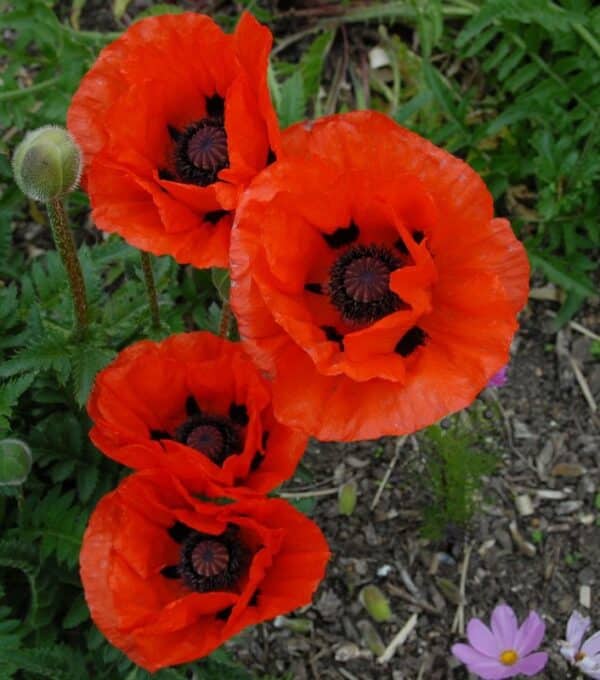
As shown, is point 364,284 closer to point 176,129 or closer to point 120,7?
point 176,129

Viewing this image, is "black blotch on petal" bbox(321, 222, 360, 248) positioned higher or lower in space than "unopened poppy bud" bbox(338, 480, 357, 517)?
higher

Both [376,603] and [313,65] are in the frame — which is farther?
[313,65]

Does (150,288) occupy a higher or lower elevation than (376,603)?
higher

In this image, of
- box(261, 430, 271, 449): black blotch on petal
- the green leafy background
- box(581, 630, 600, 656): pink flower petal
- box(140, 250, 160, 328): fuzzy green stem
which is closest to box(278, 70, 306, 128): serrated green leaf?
the green leafy background

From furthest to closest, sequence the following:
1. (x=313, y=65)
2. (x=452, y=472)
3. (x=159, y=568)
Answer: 1. (x=313, y=65)
2. (x=452, y=472)
3. (x=159, y=568)

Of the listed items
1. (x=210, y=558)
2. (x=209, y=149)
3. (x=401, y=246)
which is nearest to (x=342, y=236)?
(x=401, y=246)

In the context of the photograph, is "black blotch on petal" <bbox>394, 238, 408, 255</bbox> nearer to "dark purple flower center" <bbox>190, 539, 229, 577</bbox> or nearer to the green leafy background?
the green leafy background

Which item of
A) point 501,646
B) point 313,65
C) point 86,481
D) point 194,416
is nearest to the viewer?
point 194,416
